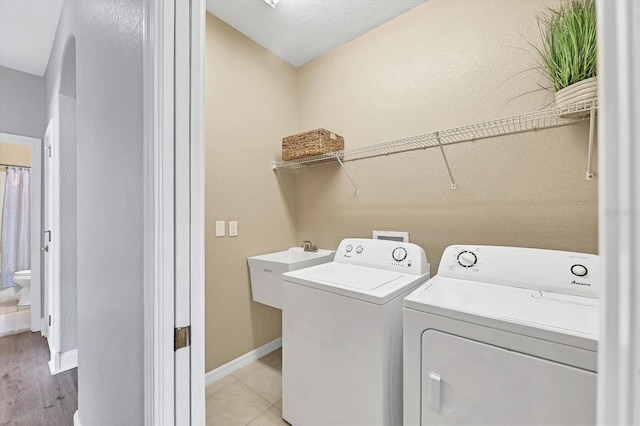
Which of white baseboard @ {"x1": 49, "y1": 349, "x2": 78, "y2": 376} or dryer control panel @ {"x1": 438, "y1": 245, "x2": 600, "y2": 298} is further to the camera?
white baseboard @ {"x1": 49, "y1": 349, "x2": 78, "y2": 376}

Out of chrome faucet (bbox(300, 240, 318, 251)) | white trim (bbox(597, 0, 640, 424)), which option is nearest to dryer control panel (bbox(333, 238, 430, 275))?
chrome faucet (bbox(300, 240, 318, 251))

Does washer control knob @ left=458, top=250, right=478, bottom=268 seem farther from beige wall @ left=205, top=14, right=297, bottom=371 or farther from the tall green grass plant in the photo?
beige wall @ left=205, top=14, right=297, bottom=371

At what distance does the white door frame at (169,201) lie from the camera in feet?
2.38

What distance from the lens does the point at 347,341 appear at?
4.36 ft

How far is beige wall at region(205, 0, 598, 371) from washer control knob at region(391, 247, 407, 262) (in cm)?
28

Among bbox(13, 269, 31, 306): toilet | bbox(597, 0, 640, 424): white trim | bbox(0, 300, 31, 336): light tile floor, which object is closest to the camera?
bbox(597, 0, 640, 424): white trim

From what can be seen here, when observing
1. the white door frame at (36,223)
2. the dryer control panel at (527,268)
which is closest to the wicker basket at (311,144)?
the dryer control panel at (527,268)

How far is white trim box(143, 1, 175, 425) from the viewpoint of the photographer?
72 cm

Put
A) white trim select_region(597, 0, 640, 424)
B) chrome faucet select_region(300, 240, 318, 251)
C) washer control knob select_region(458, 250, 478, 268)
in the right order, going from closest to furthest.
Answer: white trim select_region(597, 0, 640, 424), washer control knob select_region(458, 250, 478, 268), chrome faucet select_region(300, 240, 318, 251)

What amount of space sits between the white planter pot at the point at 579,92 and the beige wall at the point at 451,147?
264 millimetres

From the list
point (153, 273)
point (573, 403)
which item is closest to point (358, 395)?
point (573, 403)

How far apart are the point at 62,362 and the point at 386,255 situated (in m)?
2.68

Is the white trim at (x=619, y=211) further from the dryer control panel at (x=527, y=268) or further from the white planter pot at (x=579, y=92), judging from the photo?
the white planter pot at (x=579, y=92)

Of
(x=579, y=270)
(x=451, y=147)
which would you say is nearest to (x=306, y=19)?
(x=451, y=147)
